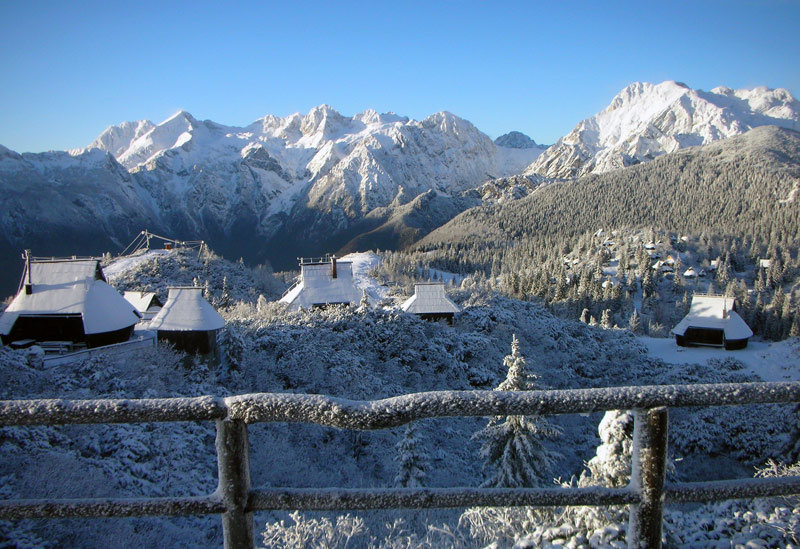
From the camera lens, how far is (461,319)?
112 ft

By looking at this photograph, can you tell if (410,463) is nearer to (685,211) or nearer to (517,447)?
(517,447)

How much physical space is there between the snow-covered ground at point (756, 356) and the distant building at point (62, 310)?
122 ft

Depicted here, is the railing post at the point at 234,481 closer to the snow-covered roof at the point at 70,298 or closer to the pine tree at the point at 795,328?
the snow-covered roof at the point at 70,298

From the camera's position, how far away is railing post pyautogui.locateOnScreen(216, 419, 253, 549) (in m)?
2.20

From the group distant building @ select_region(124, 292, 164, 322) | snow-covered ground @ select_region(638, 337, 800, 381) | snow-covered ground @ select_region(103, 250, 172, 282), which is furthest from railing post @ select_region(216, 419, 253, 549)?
snow-covered ground @ select_region(103, 250, 172, 282)

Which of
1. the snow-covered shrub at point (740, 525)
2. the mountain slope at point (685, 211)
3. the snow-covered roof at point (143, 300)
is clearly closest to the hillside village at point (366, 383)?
the snow-covered shrub at point (740, 525)

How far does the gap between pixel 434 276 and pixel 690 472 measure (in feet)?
382

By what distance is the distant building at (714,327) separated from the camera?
4122 centimetres

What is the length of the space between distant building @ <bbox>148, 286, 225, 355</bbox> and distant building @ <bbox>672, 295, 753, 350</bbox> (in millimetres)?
40410

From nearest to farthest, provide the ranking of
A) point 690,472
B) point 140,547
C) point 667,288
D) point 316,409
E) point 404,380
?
point 316,409
point 140,547
point 690,472
point 404,380
point 667,288

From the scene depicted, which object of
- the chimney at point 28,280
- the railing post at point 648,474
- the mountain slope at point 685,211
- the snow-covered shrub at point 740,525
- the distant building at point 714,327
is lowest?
the distant building at point 714,327

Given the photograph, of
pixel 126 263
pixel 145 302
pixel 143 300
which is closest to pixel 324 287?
pixel 145 302

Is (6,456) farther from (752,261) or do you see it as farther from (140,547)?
(752,261)

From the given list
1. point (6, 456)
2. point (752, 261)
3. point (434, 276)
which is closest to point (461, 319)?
point (6, 456)
